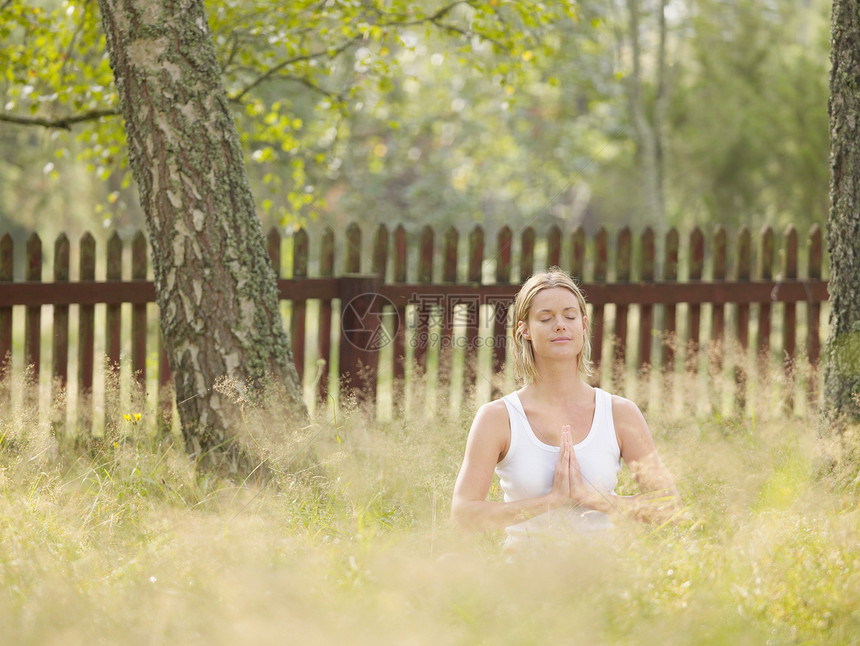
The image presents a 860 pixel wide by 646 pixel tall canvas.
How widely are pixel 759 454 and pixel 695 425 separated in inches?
32.4

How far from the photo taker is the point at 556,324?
8.19ft

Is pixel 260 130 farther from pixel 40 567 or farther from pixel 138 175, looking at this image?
pixel 40 567

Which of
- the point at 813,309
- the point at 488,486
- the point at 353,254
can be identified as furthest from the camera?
the point at 813,309

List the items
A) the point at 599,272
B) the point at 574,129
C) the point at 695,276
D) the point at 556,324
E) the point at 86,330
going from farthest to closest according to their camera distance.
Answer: the point at 574,129 → the point at 695,276 → the point at 599,272 → the point at 86,330 → the point at 556,324

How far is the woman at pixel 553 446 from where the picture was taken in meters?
2.31

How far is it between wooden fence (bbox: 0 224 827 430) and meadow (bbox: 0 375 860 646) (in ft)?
4.33

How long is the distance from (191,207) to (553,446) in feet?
5.95

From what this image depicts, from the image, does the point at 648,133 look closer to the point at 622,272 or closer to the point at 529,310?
the point at 622,272

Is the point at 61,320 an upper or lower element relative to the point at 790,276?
lower

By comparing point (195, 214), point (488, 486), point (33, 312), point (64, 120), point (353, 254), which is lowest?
point (488, 486)

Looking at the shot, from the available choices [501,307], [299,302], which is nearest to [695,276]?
[501,307]

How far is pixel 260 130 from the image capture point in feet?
20.8

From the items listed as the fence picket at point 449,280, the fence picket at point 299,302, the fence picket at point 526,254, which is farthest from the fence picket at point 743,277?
the fence picket at point 299,302

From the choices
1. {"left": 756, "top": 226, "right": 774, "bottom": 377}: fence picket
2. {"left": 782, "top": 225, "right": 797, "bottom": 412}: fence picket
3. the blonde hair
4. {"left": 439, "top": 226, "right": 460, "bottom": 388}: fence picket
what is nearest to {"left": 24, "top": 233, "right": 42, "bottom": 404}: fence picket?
{"left": 439, "top": 226, "right": 460, "bottom": 388}: fence picket
